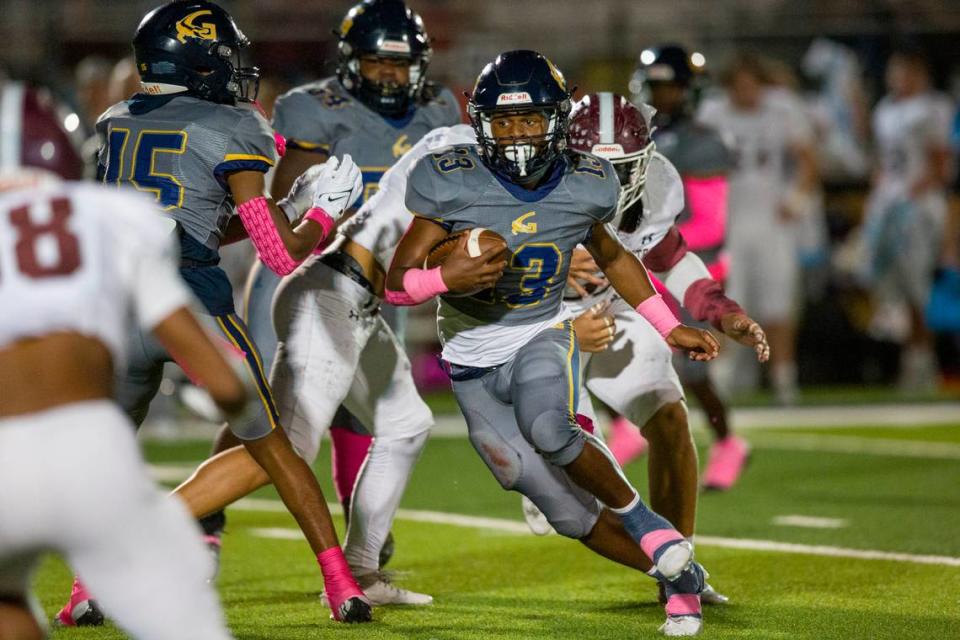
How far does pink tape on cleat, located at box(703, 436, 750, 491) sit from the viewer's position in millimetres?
7055

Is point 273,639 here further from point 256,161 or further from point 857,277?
point 857,277

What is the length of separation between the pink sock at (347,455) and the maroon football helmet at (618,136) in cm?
126

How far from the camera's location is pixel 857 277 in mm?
12172

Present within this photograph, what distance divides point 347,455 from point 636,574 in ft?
3.56

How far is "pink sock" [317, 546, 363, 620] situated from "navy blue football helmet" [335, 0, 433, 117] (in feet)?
5.28

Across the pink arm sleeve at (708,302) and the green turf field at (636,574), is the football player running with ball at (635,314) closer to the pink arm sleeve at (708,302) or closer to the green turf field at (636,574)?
the pink arm sleeve at (708,302)

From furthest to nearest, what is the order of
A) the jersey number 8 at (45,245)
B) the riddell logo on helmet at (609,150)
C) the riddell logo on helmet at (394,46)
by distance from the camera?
the riddell logo on helmet at (394,46) < the riddell logo on helmet at (609,150) < the jersey number 8 at (45,245)

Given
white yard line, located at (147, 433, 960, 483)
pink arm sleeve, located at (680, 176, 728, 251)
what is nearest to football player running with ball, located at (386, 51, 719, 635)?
pink arm sleeve, located at (680, 176, 728, 251)

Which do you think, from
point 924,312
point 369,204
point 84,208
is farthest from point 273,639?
point 924,312

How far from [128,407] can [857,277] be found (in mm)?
8893

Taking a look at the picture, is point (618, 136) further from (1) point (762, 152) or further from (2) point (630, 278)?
(1) point (762, 152)

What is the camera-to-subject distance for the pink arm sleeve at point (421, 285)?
4055mm

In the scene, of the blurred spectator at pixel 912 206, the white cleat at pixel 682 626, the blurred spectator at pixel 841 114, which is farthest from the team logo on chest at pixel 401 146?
the blurred spectator at pixel 841 114

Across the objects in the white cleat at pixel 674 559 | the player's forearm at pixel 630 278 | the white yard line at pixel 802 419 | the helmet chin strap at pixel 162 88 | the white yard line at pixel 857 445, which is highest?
the helmet chin strap at pixel 162 88
